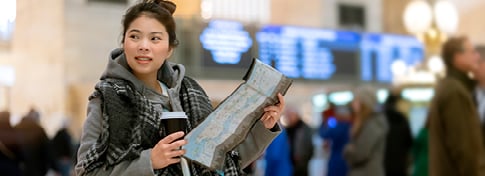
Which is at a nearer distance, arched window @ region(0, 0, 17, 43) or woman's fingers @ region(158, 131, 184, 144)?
woman's fingers @ region(158, 131, 184, 144)

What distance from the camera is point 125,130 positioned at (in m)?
1.42

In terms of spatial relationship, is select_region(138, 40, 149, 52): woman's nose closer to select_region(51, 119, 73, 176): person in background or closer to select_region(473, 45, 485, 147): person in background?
select_region(51, 119, 73, 176): person in background

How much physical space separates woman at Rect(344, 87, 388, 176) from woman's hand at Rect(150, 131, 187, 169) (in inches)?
143

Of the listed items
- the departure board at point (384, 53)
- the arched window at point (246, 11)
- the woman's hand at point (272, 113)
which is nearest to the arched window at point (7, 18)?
the woman's hand at point (272, 113)

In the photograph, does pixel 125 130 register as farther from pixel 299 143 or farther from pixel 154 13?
pixel 299 143

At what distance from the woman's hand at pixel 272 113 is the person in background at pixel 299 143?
4602mm

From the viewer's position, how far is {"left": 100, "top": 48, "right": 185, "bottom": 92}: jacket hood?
1498 mm

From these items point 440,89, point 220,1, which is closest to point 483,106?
point 440,89

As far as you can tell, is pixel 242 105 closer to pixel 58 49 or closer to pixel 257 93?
pixel 257 93

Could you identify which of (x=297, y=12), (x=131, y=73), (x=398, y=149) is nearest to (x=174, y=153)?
(x=131, y=73)

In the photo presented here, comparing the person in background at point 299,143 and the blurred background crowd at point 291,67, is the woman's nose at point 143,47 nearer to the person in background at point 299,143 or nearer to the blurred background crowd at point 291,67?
the blurred background crowd at point 291,67

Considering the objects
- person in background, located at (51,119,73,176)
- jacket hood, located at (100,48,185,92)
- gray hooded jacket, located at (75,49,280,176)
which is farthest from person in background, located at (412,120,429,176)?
jacket hood, located at (100,48,185,92)

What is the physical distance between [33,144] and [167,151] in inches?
74.2

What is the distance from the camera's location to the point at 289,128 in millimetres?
6395
